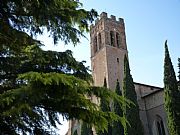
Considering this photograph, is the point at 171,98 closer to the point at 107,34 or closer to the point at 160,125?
the point at 160,125

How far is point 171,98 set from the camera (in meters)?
22.0

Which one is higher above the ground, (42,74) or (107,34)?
(107,34)

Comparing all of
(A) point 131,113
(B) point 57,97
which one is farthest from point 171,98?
(B) point 57,97

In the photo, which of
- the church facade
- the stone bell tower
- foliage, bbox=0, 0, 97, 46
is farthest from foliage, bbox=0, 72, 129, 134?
the stone bell tower

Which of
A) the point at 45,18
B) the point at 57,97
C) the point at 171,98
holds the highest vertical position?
the point at 171,98

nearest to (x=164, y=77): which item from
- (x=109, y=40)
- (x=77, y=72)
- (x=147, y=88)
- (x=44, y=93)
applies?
(x=147, y=88)

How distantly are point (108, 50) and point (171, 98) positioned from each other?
1618 centimetres

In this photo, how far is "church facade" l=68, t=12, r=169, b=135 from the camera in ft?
102

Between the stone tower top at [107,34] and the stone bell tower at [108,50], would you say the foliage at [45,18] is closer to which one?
the stone bell tower at [108,50]

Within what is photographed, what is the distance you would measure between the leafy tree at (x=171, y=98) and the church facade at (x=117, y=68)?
7404 mm

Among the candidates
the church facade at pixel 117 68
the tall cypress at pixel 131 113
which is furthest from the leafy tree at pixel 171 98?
the church facade at pixel 117 68

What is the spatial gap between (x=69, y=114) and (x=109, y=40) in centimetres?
3383

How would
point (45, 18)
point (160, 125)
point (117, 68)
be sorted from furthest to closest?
point (117, 68), point (160, 125), point (45, 18)

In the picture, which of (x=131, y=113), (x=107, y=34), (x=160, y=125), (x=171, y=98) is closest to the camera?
(x=171, y=98)
